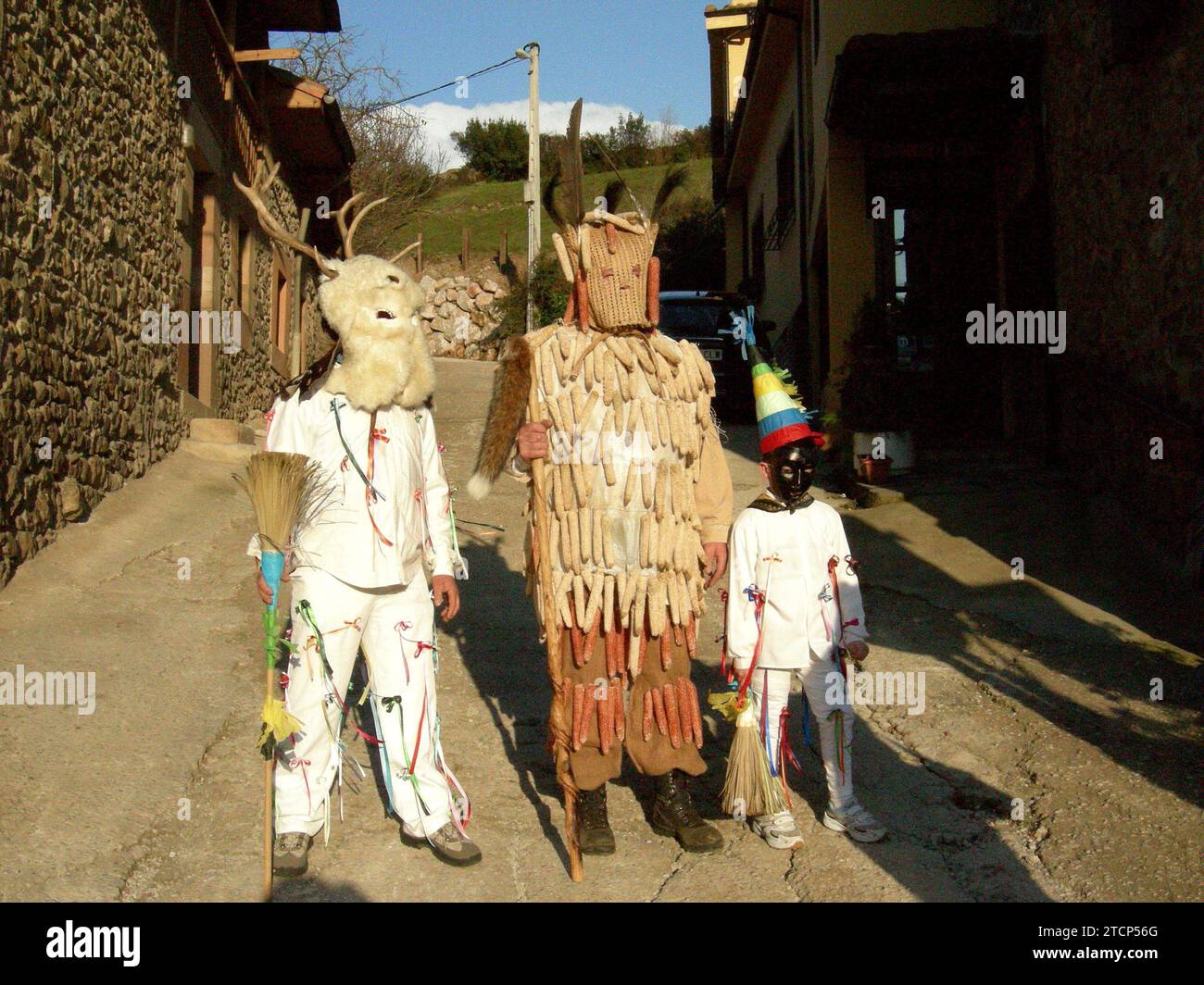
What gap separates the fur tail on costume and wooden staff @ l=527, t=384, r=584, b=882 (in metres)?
0.09

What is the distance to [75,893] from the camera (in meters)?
3.37

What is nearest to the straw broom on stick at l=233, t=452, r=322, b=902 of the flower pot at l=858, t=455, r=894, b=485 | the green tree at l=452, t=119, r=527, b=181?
the flower pot at l=858, t=455, r=894, b=485

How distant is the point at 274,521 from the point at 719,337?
37.7 feet

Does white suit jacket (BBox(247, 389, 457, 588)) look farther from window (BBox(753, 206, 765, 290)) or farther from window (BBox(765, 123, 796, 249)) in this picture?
window (BBox(753, 206, 765, 290))

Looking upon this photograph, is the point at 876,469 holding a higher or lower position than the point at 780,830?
higher

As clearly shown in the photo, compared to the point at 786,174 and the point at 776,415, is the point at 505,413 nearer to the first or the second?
the point at 776,415

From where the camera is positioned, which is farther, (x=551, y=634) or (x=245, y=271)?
(x=245, y=271)

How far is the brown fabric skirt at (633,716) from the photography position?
382 cm

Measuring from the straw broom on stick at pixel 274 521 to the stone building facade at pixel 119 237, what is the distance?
2.61m

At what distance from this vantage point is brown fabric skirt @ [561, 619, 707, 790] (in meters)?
3.82

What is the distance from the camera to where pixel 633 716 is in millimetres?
3926

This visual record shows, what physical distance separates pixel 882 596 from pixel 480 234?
3019 cm

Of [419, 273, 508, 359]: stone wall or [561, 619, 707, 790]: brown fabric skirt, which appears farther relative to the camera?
[419, 273, 508, 359]: stone wall

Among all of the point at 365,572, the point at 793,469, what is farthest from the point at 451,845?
the point at 793,469
